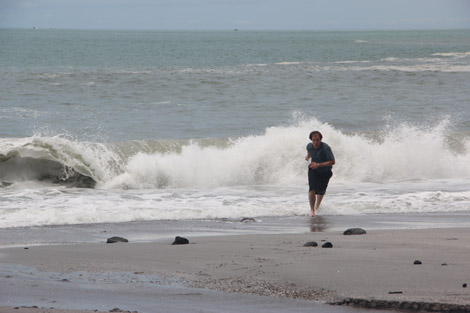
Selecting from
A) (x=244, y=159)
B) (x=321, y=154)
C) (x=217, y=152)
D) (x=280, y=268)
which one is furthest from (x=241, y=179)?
(x=280, y=268)

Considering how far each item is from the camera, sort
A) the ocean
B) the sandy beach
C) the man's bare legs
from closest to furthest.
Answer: the sandy beach → the man's bare legs → the ocean

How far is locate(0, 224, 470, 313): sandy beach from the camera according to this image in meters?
5.13

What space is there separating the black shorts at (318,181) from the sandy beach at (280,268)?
308cm

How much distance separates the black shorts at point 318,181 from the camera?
36.2 feet

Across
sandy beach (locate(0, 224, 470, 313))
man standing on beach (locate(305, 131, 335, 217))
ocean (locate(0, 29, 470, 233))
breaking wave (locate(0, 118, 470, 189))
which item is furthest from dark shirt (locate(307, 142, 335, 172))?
breaking wave (locate(0, 118, 470, 189))

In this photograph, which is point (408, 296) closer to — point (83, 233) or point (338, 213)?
point (83, 233)

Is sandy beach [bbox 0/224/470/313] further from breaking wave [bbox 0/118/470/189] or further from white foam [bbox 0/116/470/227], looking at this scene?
breaking wave [bbox 0/118/470/189]

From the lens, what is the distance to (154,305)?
493 cm

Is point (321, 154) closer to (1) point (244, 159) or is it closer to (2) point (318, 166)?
(2) point (318, 166)

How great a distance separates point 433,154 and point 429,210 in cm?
579

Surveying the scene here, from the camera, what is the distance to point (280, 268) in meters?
6.05

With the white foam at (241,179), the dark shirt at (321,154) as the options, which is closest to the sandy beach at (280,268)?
the white foam at (241,179)

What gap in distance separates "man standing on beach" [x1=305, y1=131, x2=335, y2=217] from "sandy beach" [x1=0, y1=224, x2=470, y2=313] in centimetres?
309

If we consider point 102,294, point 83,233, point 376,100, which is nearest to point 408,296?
point 102,294
